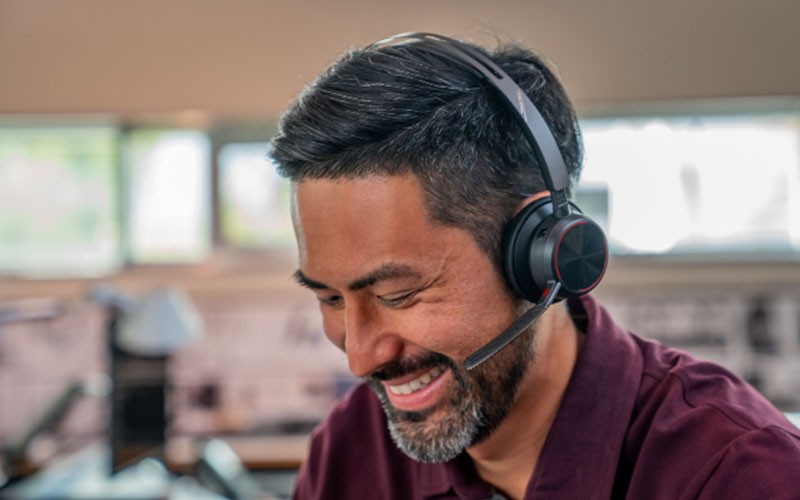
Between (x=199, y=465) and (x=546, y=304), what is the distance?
1.87 meters

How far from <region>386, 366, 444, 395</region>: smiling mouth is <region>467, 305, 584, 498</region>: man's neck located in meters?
0.13

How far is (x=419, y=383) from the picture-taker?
3.14 feet

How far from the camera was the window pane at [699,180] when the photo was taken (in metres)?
3.22

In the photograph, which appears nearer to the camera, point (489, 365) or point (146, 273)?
point (489, 365)

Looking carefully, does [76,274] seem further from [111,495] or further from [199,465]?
[111,495]

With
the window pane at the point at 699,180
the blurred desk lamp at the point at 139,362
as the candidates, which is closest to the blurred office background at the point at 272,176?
the window pane at the point at 699,180

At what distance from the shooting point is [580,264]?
90 cm

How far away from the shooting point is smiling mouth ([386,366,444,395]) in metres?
0.94

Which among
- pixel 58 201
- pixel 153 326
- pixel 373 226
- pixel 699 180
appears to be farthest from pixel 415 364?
pixel 58 201

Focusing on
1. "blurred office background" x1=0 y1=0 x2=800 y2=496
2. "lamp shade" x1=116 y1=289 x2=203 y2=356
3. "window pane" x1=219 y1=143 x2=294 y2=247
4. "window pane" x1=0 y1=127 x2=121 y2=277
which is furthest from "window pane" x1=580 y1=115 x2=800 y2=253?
"window pane" x1=0 y1=127 x2=121 y2=277

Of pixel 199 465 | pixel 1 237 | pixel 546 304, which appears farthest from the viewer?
pixel 1 237

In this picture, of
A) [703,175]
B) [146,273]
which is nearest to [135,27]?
[146,273]

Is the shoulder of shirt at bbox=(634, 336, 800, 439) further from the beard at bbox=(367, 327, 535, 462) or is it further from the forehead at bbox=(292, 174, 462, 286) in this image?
the forehead at bbox=(292, 174, 462, 286)

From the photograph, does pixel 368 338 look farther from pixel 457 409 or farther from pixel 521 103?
pixel 521 103
